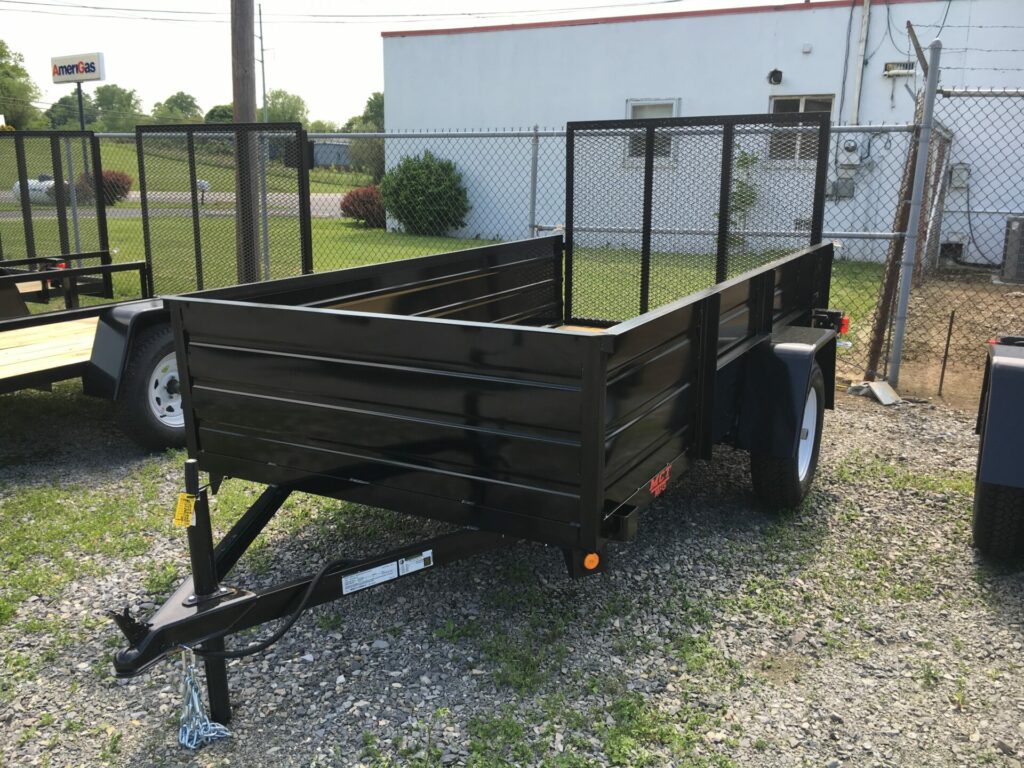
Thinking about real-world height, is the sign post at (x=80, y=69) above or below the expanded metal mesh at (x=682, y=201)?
above

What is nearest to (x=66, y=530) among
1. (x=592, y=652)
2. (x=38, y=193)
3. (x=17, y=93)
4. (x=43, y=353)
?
(x=43, y=353)

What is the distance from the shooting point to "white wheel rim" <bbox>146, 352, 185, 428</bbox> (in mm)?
5250

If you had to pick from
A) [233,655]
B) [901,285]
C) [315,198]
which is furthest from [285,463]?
[315,198]

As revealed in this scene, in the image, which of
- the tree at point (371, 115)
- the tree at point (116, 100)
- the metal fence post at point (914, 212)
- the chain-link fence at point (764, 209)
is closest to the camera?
the chain-link fence at point (764, 209)

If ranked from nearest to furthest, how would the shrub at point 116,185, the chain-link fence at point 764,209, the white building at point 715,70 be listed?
the chain-link fence at point 764,209 < the shrub at point 116,185 < the white building at point 715,70

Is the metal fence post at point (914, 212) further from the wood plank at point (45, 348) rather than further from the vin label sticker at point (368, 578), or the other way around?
the wood plank at point (45, 348)

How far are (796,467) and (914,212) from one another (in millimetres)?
3455

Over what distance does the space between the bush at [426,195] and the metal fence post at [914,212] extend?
40.0ft

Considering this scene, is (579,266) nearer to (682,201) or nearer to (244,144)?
(682,201)

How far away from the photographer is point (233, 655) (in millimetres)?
2568

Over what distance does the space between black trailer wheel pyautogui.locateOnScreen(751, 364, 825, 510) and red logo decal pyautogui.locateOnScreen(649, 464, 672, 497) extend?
1143 millimetres

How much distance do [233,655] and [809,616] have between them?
2.19m

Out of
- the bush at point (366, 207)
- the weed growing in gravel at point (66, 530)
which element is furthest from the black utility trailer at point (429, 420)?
the bush at point (366, 207)

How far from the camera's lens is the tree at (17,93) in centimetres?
4918
